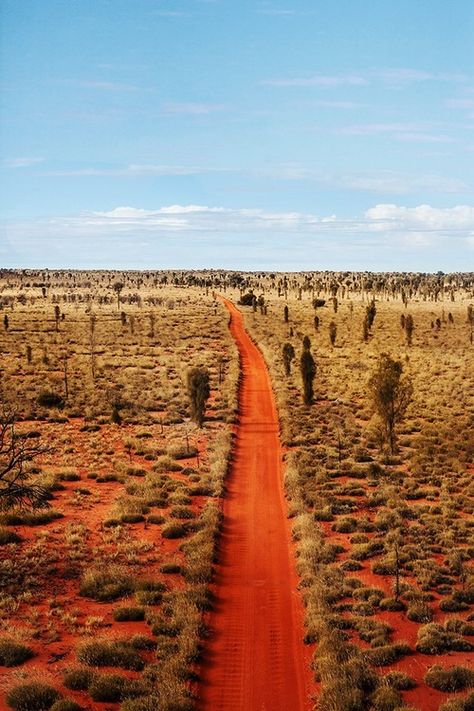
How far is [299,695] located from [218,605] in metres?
4.41

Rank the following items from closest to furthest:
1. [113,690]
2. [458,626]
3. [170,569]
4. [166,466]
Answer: [113,690] → [458,626] → [170,569] → [166,466]

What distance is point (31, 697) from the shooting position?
12016 mm

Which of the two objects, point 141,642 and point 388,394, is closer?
point 141,642

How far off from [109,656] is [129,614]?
88.6 inches

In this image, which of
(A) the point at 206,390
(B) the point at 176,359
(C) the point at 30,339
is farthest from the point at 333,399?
(C) the point at 30,339

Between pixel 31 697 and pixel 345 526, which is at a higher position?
pixel 31 697

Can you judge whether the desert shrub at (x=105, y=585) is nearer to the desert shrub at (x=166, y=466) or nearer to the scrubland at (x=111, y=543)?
the scrubland at (x=111, y=543)

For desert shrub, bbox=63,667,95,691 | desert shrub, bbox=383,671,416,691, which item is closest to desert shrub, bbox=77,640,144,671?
desert shrub, bbox=63,667,95,691

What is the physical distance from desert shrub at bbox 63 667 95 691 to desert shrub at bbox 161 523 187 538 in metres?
8.74

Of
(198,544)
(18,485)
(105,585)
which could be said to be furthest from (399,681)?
(18,485)

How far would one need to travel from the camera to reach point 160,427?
40.1 m

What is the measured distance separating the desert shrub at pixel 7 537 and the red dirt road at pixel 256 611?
6947mm

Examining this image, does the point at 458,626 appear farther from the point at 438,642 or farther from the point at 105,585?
the point at 105,585

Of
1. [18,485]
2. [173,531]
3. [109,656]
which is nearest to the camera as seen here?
[109,656]
